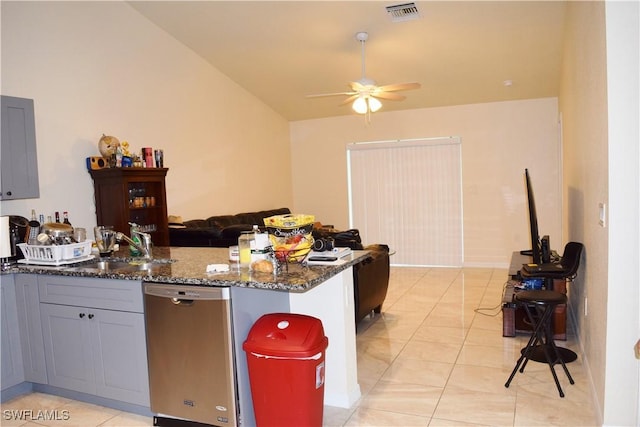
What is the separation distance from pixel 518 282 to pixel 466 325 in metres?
0.66

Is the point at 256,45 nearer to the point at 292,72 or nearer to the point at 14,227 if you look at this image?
the point at 292,72

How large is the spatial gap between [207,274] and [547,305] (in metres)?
2.23

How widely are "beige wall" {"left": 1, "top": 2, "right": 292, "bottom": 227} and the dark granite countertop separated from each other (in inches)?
62.7

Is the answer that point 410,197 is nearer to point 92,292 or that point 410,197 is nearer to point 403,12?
point 403,12

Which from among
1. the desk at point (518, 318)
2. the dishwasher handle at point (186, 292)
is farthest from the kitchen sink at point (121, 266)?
the desk at point (518, 318)

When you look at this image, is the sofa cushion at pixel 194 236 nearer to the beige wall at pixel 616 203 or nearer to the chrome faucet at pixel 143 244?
the chrome faucet at pixel 143 244

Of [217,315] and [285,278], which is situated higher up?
[285,278]

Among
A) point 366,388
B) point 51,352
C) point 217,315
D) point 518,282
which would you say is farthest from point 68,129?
point 518,282

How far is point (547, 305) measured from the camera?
3137 mm

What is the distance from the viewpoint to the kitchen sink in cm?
304

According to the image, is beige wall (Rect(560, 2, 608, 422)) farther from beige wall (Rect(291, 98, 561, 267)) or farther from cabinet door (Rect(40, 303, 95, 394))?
beige wall (Rect(291, 98, 561, 267))

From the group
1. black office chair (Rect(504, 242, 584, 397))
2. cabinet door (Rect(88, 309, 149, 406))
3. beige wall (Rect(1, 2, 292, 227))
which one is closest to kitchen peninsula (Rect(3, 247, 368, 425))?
cabinet door (Rect(88, 309, 149, 406))

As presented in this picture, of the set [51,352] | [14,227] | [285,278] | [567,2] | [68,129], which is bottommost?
[51,352]

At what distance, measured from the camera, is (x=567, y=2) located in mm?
4461
